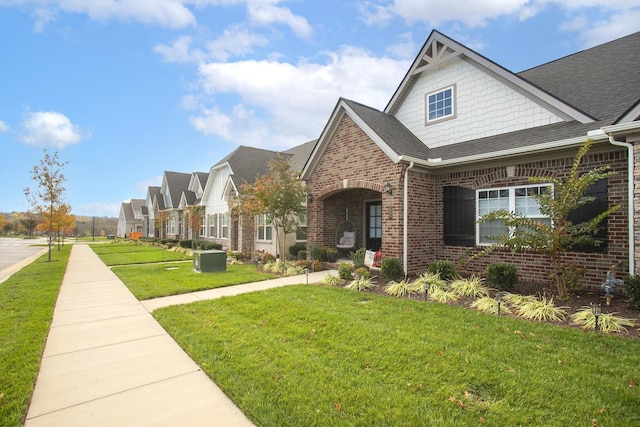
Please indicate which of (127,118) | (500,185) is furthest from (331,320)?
(127,118)

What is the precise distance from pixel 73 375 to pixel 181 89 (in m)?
16.5

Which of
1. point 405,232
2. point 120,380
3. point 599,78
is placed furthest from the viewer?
point 405,232

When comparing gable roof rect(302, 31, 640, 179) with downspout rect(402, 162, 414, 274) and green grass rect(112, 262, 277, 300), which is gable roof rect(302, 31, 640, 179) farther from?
green grass rect(112, 262, 277, 300)

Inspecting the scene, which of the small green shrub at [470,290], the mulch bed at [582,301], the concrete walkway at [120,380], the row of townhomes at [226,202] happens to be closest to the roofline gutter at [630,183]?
the mulch bed at [582,301]

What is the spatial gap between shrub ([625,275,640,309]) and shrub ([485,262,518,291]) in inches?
77.6

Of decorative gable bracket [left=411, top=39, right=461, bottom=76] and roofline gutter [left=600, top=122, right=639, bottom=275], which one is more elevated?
decorative gable bracket [left=411, top=39, right=461, bottom=76]

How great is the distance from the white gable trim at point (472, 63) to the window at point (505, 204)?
2.09 meters

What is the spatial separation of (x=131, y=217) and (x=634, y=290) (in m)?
62.4

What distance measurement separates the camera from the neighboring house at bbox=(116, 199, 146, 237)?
5281 centimetres

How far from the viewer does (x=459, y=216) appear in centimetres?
960

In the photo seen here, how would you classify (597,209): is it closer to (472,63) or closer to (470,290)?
(470,290)

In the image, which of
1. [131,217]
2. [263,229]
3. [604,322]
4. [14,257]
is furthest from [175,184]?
[604,322]

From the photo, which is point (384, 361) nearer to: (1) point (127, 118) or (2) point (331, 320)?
(2) point (331, 320)

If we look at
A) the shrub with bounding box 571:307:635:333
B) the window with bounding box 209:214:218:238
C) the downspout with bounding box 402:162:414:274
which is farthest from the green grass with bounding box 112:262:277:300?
the window with bounding box 209:214:218:238
